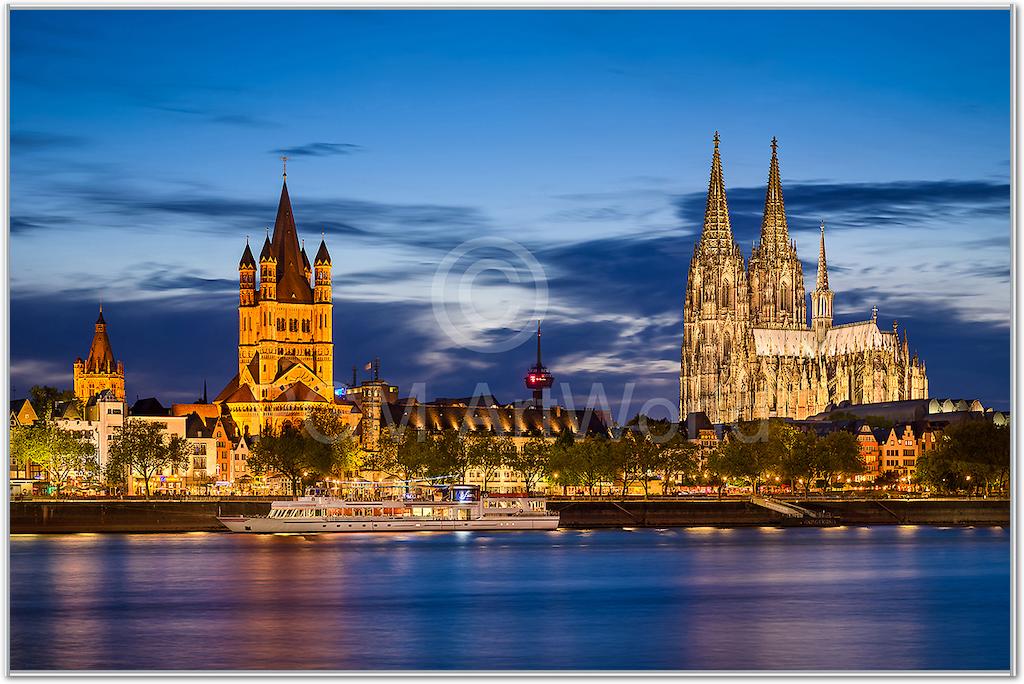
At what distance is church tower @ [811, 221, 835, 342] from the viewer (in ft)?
560

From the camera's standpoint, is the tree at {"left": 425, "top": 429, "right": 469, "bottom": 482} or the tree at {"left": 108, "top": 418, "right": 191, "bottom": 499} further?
the tree at {"left": 425, "top": 429, "right": 469, "bottom": 482}

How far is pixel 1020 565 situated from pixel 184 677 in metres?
12.9

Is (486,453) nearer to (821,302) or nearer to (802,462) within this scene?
(802,462)

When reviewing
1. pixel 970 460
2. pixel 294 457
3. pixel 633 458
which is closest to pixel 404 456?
pixel 294 457

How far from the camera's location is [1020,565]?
27312mm

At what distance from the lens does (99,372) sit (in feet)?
414

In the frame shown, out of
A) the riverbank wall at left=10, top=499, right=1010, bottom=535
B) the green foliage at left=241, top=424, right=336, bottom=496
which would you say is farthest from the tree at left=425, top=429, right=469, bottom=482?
the riverbank wall at left=10, top=499, right=1010, bottom=535

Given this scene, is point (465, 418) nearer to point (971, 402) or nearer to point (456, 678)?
point (971, 402)

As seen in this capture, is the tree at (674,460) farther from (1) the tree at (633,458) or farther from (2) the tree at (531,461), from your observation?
(2) the tree at (531,461)

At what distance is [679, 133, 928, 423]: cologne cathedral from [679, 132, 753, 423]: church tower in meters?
0.09

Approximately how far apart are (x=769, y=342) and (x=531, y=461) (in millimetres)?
55823

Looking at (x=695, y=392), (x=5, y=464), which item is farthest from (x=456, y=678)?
(x=695, y=392)

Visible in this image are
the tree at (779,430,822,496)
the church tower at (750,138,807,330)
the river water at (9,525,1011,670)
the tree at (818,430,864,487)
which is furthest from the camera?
the church tower at (750,138,807,330)

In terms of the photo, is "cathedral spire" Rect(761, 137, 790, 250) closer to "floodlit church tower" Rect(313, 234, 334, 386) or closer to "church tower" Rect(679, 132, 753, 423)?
"church tower" Rect(679, 132, 753, 423)
